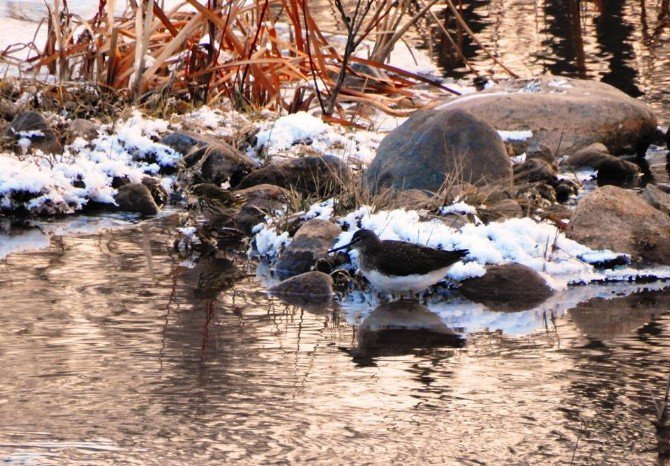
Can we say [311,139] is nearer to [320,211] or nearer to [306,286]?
[320,211]

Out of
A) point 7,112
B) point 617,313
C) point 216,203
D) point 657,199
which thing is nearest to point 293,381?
point 617,313

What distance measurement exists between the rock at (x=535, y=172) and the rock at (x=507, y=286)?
2369 mm

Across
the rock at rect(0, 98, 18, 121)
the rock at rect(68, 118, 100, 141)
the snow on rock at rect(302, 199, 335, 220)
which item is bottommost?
the snow on rock at rect(302, 199, 335, 220)

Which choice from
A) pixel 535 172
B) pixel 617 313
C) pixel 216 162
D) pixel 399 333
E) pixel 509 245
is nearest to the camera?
pixel 399 333

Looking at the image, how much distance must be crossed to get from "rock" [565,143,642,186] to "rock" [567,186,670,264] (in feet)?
8.30

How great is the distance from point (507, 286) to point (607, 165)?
3.82 m

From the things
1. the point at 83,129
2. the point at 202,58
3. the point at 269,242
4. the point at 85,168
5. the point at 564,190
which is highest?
the point at 202,58

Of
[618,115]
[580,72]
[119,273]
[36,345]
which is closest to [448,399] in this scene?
[36,345]

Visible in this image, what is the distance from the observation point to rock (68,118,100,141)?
10148 mm

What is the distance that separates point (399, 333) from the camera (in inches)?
246

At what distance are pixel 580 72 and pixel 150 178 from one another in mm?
6702

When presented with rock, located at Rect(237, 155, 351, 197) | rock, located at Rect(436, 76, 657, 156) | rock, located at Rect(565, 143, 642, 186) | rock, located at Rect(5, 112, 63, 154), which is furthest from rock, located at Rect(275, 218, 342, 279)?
rock, located at Rect(436, 76, 657, 156)

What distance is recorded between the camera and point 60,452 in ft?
14.7

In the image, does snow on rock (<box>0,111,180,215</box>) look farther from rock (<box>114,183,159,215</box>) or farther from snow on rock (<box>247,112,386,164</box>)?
snow on rock (<box>247,112,386,164</box>)
